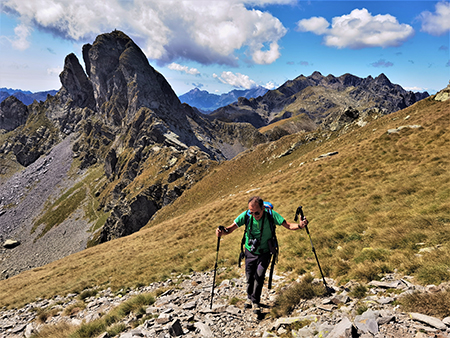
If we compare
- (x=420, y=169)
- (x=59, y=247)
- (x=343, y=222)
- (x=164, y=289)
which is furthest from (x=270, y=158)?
(x=59, y=247)

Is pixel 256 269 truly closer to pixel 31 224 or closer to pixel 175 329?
pixel 175 329

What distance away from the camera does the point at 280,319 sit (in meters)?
6.39

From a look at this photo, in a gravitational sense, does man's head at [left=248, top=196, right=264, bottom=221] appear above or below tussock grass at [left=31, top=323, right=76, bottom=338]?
above

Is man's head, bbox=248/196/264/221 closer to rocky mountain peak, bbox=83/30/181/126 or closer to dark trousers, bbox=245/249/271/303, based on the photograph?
dark trousers, bbox=245/249/271/303

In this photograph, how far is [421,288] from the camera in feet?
18.5

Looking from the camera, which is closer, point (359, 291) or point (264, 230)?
point (359, 291)

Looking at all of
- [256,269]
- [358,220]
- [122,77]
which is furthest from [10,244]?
[358,220]

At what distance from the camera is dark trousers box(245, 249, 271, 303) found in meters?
7.61

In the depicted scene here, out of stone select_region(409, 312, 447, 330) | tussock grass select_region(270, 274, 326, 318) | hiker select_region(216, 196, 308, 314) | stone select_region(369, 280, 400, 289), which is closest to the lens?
stone select_region(409, 312, 447, 330)

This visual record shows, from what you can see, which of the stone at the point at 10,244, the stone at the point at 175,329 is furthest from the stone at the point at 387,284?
the stone at the point at 10,244

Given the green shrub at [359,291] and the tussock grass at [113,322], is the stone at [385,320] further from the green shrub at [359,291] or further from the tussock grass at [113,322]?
the tussock grass at [113,322]

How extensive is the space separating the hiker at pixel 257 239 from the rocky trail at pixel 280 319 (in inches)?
31.7

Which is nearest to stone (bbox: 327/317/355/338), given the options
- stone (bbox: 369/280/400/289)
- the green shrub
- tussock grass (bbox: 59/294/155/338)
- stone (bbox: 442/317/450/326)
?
the green shrub

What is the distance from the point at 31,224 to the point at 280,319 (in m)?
185
